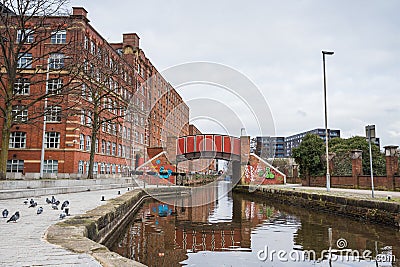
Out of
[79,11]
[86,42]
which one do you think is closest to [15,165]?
[86,42]

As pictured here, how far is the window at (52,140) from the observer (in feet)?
113

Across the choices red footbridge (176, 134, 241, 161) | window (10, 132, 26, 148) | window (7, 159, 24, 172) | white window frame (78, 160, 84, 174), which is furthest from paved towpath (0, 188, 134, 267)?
window (10, 132, 26, 148)

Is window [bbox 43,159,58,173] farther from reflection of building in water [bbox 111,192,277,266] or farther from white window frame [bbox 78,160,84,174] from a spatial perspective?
reflection of building in water [bbox 111,192,277,266]

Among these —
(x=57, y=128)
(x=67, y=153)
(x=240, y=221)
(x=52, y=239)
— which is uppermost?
(x=57, y=128)

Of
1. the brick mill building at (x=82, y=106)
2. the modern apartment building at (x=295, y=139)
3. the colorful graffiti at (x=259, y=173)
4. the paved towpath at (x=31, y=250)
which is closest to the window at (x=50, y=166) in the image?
the brick mill building at (x=82, y=106)

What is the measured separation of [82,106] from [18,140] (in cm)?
981

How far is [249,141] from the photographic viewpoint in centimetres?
3278

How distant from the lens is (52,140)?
34562mm

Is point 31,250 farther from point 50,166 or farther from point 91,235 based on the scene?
point 50,166

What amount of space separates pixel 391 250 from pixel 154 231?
6.53 m

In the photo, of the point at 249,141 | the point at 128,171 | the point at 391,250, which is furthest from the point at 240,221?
the point at 128,171

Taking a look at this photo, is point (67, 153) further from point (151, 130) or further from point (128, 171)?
point (151, 130)

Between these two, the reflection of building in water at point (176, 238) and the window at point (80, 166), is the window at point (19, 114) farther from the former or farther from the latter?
the reflection of building in water at point (176, 238)

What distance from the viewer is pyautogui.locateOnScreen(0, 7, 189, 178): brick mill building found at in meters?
24.7
